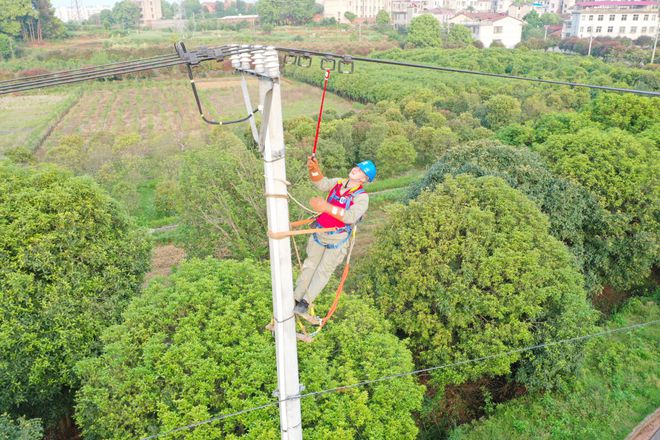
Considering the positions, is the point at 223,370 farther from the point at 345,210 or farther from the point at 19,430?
Answer: the point at 345,210

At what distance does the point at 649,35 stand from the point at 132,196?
9095 cm

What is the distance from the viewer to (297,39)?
275 feet

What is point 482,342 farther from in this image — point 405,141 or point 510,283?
point 405,141

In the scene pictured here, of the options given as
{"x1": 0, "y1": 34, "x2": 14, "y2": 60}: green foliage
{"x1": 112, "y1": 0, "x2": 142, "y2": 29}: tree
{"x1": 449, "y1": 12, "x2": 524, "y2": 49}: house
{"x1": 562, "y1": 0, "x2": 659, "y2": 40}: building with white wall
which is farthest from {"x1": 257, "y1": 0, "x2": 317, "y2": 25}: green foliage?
{"x1": 562, "y1": 0, "x2": 659, "y2": 40}: building with white wall

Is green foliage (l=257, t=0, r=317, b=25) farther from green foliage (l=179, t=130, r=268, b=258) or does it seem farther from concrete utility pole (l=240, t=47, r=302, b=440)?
concrete utility pole (l=240, t=47, r=302, b=440)

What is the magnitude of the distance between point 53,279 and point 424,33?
82.5 metres

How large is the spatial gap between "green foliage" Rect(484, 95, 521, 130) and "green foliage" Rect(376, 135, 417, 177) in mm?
10072

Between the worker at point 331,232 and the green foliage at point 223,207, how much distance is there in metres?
10.8

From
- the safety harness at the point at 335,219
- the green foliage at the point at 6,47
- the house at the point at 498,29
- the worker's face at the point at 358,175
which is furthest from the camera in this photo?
the house at the point at 498,29

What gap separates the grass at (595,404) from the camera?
40.9 ft

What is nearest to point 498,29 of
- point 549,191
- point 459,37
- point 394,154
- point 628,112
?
point 459,37

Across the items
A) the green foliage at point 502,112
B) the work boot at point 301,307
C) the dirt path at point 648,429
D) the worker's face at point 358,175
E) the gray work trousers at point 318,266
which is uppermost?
the worker's face at point 358,175

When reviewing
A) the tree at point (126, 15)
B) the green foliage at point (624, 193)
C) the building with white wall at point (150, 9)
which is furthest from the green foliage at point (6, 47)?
the green foliage at point (624, 193)

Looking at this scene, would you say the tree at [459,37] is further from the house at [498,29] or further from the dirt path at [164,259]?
the dirt path at [164,259]
